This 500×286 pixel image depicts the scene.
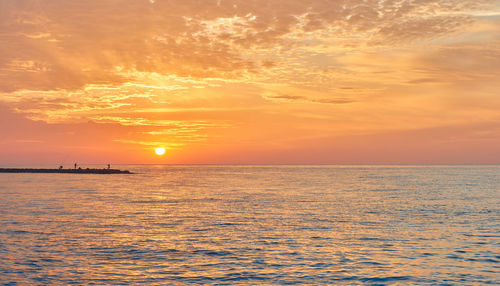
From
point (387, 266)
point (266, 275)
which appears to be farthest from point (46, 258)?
point (387, 266)

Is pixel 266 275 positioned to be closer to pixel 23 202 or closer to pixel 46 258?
pixel 46 258

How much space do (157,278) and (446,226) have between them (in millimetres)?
→ 29150

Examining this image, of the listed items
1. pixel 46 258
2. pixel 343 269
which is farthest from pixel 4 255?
pixel 343 269

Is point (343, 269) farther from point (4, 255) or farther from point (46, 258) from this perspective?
point (4, 255)

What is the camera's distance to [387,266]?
25.6 metres

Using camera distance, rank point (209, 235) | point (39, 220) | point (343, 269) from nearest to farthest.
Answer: point (343, 269) → point (209, 235) → point (39, 220)

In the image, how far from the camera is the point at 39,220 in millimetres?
43312

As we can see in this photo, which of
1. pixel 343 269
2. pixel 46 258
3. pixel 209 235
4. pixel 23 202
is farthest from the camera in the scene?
pixel 23 202

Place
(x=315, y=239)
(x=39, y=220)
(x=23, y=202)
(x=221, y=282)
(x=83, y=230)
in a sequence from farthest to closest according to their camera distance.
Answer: (x=23, y=202)
(x=39, y=220)
(x=83, y=230)
(x=315, y=239)
(x=221, y=282)

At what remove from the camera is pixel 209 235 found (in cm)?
3569

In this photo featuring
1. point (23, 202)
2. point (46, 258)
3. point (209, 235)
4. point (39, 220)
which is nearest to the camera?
point (46, 258)

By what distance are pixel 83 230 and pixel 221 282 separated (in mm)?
20525

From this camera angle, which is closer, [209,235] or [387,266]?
[387,266]

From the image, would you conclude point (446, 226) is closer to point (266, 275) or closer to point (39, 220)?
point (266, 275)
